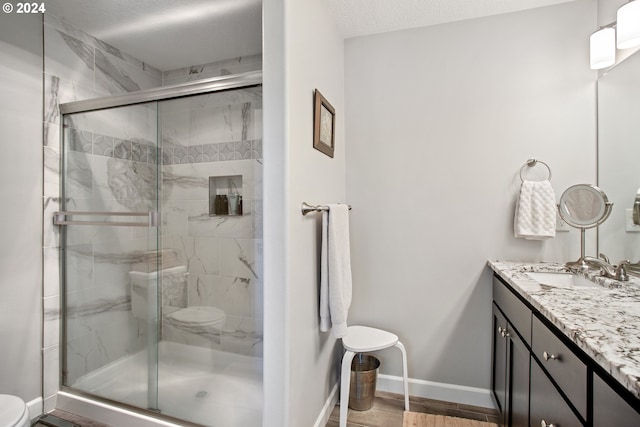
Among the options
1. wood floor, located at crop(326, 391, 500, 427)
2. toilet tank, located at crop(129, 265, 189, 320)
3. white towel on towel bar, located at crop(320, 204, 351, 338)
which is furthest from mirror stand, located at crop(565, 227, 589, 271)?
toilet tank, located at crop(129, 265, 189, 320)

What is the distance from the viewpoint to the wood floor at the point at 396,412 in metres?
1.88

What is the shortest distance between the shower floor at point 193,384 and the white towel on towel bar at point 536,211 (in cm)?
168

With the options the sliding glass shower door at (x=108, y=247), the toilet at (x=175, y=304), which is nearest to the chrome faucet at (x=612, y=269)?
the toilet at (x=175, y=304)

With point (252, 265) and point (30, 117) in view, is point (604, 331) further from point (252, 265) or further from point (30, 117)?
point (30, 117)

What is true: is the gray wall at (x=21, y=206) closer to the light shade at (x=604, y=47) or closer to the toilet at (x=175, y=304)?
the toilet at (x=175, y=304)

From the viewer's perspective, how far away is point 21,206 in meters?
1.77

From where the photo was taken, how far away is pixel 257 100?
1.72 meters

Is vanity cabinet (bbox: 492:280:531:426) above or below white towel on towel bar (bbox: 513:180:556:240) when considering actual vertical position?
below

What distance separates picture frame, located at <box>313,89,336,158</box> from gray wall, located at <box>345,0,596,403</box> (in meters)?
0.34

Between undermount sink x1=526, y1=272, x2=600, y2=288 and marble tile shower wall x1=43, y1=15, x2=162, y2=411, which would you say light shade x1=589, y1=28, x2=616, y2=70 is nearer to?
undermount sink x1=526, y1=272, x2=600, y2=288

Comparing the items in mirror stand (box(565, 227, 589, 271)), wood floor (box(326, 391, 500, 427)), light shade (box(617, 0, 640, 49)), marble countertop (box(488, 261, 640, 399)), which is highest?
light shade (box(617, 0, 640, 49))

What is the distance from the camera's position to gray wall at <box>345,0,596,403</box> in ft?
6.25

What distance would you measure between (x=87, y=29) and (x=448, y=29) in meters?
2.35

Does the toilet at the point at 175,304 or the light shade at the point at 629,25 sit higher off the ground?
the light shade at the point at 629,25
